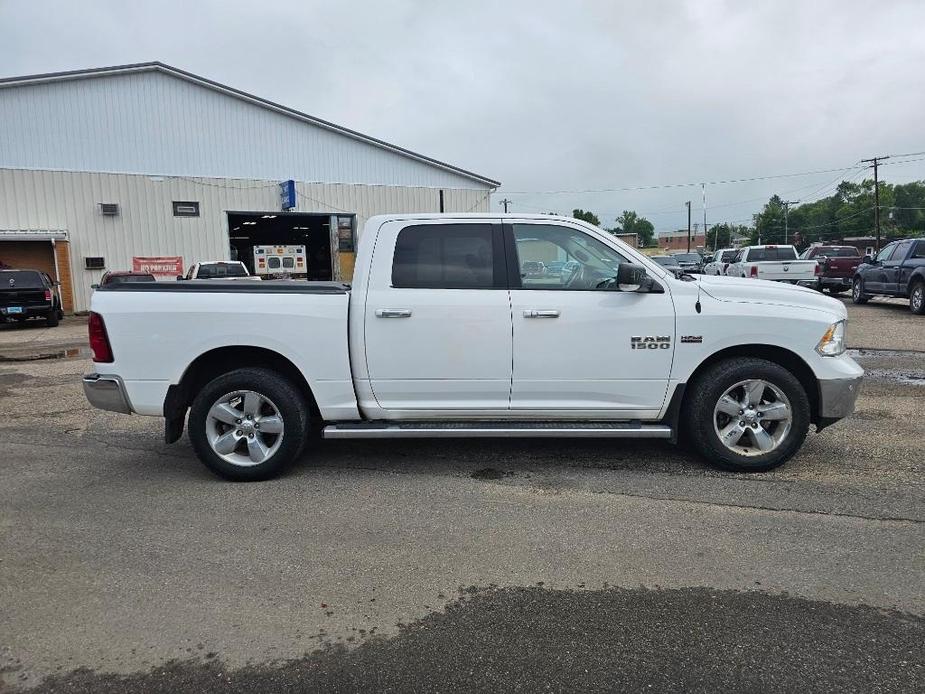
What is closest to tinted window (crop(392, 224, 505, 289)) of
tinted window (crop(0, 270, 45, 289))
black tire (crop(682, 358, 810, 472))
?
black tire (crop(682, 358, 810, 472))

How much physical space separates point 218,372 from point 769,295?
4276mm

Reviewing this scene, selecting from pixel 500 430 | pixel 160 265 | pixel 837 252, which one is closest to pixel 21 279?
pixel 160 265

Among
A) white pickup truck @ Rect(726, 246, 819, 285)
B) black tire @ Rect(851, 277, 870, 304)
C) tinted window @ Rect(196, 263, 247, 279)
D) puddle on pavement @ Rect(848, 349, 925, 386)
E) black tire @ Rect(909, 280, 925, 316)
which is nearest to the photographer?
puddle on pavement @ Rect(848, 349, 925, 386)

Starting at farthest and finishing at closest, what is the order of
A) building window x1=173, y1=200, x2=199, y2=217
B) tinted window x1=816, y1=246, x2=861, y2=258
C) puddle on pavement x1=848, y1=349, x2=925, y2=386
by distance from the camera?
building window x1=173, y1=200, x2=199, y2=217, tinted window x1=816, y1=246, x2=861, y2=258, puddle on pavement x1=848, y1=349, x2=925, y2=386

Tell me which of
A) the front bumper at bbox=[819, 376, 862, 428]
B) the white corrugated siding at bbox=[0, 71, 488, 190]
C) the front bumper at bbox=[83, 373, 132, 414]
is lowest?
the front bumper at bbox=[819, 376, 862, 428]

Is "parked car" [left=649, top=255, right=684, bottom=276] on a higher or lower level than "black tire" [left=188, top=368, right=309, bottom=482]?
higher

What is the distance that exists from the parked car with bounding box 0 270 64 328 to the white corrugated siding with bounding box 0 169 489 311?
4966mm

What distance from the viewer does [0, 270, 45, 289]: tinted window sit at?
17.8 metres

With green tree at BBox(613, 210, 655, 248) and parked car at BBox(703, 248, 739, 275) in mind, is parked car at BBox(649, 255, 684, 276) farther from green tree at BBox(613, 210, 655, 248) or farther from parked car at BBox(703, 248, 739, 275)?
green tree at BBox(613, 210, 655, 248)

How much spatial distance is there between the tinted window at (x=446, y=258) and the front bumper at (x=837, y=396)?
2.53 metres

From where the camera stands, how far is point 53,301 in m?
18.7

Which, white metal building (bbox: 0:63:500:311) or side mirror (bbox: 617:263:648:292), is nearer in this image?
side mirror (bbox: 617:263:648:292)

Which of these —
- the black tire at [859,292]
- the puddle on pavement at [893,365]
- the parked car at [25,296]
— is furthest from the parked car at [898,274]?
the parked car at [25,296]

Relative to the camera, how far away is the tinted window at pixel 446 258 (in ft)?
16.8
